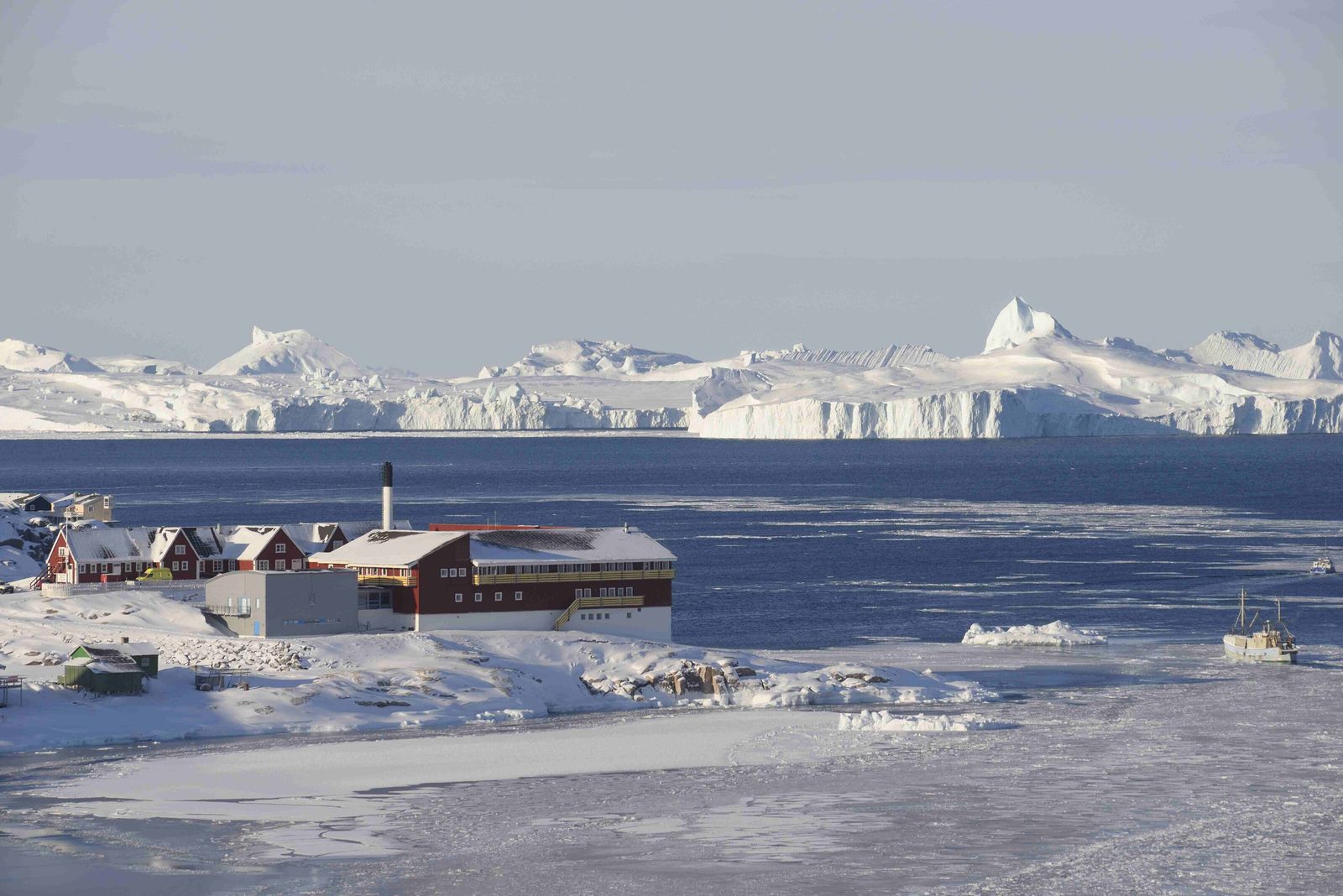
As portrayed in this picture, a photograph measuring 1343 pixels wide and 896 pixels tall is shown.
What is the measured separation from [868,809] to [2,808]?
2042 cm

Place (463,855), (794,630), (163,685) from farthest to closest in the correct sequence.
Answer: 1. (794,630)
2. (163,685)
3. (463,855)

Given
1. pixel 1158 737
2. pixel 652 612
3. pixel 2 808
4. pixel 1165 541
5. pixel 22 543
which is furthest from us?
pixel 1165 541

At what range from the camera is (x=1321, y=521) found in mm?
140000

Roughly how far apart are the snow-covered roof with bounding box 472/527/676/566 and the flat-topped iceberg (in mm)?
13111

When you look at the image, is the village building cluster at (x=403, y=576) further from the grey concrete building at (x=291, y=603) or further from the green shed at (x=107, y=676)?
the green shed at (x=107, y=676)

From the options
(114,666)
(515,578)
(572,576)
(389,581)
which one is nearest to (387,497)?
(389,581)

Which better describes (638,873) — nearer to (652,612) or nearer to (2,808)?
(2,808)

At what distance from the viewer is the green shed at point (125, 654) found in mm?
60344

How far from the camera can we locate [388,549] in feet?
238

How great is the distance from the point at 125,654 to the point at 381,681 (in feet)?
26.7

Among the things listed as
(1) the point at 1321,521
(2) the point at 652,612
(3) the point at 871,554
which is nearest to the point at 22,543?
(2) the point at 652,612

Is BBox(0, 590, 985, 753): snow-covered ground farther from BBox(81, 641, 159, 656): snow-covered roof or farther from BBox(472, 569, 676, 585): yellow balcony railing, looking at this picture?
BBox(472, 569, 676, 585): yellow balcony railing

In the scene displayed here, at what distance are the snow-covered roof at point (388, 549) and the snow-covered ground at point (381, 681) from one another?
363 cm

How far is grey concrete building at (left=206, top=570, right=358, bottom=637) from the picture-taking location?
68.0 meters
